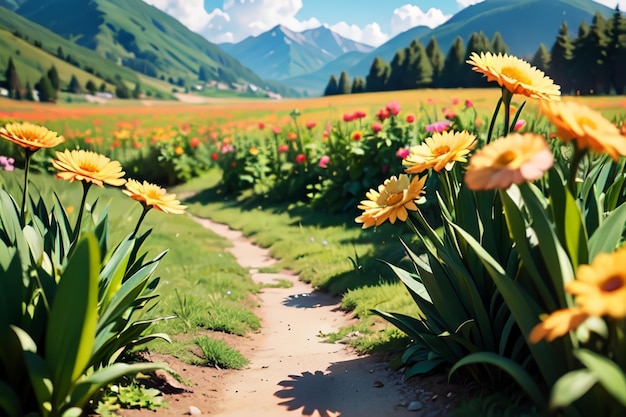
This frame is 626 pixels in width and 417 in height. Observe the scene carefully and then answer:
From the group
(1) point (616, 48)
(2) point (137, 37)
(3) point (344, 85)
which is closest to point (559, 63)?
(1) point (616, 48)

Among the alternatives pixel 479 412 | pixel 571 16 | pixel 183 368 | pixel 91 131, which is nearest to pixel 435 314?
pixel 479 412

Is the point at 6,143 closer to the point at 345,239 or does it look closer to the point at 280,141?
the point at 280,141

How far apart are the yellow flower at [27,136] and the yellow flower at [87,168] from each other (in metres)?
0.18

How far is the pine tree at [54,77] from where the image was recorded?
43.1 ft

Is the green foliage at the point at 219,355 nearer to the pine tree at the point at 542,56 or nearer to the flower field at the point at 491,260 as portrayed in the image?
the flower field at the point at 491,260

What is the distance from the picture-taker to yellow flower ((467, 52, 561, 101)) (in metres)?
2.24

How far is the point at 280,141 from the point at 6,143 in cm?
489

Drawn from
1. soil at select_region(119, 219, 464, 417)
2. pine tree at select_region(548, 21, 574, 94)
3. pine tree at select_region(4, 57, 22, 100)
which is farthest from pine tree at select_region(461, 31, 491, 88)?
soil at select_region(119, 219, 464, 417)

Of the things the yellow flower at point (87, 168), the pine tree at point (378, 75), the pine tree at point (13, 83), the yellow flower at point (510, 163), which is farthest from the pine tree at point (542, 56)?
the yellow flower at point (510, 163)

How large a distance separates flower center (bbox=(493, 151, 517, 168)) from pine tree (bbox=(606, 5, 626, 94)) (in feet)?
43.1

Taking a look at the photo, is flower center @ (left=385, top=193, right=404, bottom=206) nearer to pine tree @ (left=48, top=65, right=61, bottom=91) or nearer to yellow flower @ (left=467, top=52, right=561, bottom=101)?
yellow flower @ (left=467, top=52, right=561, bottom=101)

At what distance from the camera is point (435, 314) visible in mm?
2678

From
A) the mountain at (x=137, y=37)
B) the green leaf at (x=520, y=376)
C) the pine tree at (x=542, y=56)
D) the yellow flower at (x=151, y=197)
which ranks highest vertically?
the mountain at (x=137, y=37)

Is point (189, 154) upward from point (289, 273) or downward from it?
upward
